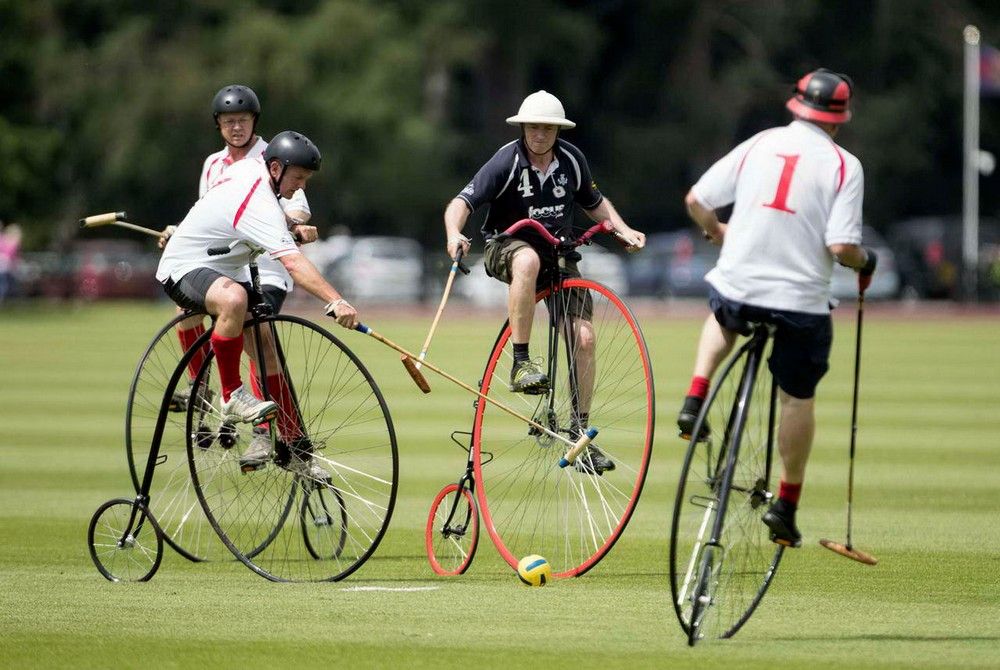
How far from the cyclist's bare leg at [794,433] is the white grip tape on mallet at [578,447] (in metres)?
1.51

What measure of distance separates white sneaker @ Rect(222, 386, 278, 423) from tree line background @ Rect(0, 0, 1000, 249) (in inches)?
1447

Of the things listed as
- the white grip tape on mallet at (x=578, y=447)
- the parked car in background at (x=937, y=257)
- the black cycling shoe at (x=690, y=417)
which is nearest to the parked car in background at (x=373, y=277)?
the parked car in background at (x=937, y=257)

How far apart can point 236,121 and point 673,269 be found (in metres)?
35.8

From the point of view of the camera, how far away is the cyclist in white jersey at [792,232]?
6867 millimetres

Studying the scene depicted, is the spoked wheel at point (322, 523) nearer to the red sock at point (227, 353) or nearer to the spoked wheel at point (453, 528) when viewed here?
the spoked wheel at point (453, 528)

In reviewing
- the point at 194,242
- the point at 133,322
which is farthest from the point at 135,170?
the point at 194,242

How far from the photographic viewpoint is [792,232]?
689cm

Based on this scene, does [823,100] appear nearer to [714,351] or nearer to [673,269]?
[714,351]

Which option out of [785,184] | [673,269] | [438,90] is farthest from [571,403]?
[438,90]

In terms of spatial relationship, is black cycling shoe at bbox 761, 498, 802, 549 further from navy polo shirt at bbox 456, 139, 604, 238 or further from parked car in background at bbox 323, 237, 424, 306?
parked car in background at bbox 323, 237, 424, 306

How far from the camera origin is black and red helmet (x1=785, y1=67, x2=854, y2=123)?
22.9 ft

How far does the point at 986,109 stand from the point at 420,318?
2638cm

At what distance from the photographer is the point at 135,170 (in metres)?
50.8

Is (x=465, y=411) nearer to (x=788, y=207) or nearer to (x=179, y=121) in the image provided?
(x=788, y=207)
